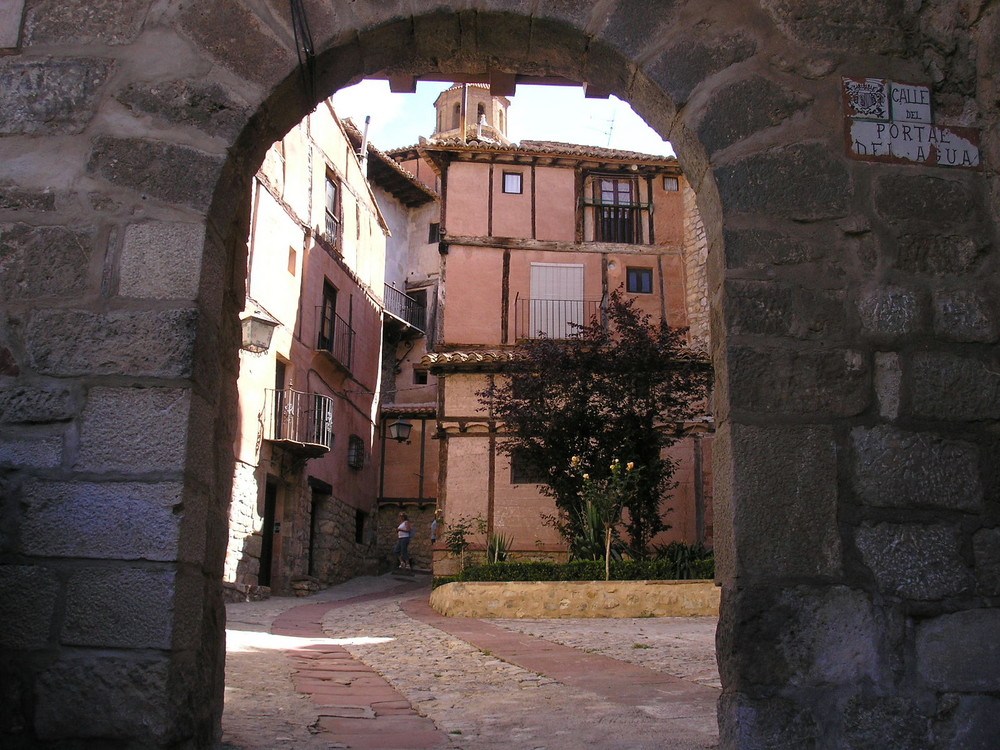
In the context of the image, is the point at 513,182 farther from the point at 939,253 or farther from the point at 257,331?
the point at 939,253

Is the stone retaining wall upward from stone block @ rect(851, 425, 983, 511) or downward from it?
downward

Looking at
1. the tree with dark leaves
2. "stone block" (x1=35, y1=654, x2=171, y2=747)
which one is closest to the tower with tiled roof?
the tree with dark leaves

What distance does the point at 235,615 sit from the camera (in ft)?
35.7

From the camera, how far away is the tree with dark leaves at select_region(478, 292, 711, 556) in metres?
13.1

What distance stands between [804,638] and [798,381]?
0.71 m

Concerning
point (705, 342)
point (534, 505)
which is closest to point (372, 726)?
point (534, 505)

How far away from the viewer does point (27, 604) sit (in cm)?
267

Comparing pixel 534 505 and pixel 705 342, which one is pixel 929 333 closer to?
pixel 534 505

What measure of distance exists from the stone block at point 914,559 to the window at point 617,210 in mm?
16321

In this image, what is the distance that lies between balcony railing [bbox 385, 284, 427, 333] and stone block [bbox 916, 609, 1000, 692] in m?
23.4

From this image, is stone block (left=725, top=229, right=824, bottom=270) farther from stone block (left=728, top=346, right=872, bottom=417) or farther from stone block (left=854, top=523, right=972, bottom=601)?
stone block (left=854, top=523, right=972, bottom=601)

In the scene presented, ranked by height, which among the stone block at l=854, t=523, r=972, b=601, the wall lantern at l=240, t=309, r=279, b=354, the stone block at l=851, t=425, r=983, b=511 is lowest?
the stone block at l=854, t=523, r=972, b=601

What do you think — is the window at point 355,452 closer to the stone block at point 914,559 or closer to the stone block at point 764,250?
the stone block at point 764,250

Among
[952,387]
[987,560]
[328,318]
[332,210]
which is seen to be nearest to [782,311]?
[952,387]
